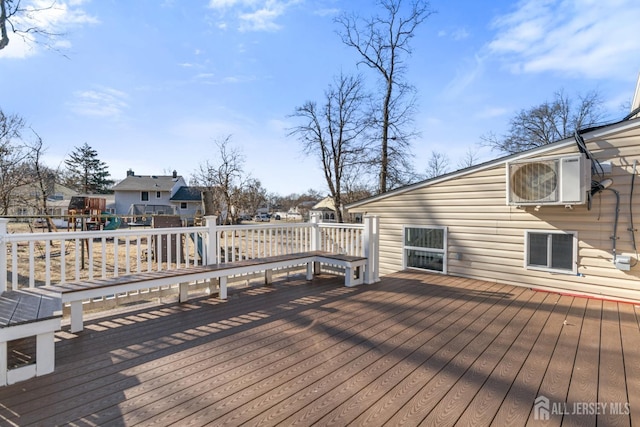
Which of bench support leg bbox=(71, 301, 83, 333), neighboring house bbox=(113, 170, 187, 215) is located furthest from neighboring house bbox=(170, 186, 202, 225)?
bench support leg bbox=(71, 301, 83, 333)

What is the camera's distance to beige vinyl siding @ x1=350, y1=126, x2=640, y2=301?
4180 millimetres

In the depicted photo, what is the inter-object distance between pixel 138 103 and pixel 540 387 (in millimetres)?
13218

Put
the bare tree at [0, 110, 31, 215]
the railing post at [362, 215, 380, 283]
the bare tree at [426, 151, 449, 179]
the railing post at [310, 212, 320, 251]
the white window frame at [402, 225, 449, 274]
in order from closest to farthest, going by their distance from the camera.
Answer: the railing post at [362, 215, 380, 283] → the white window frame at [402, 225, 449, 274] → the railing post at [310, 212, 320, 251] → the bare tree at [0, 110, 31, 215] → the bare tree at [426, 151, 449, 179]

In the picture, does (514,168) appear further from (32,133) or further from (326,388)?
(32,133)

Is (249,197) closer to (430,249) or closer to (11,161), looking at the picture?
(11,161)

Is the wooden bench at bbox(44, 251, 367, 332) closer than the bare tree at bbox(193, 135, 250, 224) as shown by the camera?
Yes

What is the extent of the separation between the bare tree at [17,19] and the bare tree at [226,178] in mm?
8274

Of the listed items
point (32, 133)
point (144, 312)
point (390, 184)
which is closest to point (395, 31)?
point (390, 184)

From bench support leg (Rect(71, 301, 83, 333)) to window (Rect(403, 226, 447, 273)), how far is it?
543 cm

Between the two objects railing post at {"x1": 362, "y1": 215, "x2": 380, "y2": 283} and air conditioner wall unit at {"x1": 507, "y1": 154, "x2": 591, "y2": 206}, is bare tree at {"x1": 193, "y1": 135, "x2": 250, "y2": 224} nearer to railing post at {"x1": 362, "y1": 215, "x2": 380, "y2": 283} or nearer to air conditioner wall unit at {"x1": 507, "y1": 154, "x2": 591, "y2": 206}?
railing post at {"x1": 362, "y1": 215, "x2": 380, "y2": 283}

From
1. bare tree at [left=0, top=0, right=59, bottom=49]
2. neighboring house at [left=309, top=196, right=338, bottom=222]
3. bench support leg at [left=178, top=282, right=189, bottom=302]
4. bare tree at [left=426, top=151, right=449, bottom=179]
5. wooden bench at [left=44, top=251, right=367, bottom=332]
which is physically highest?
bare tree at [left=0, top=0, right=59, bottom=49]

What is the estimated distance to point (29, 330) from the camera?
6.72 ft

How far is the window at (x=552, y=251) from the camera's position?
15.1 feet

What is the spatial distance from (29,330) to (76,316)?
1040 millimetres
